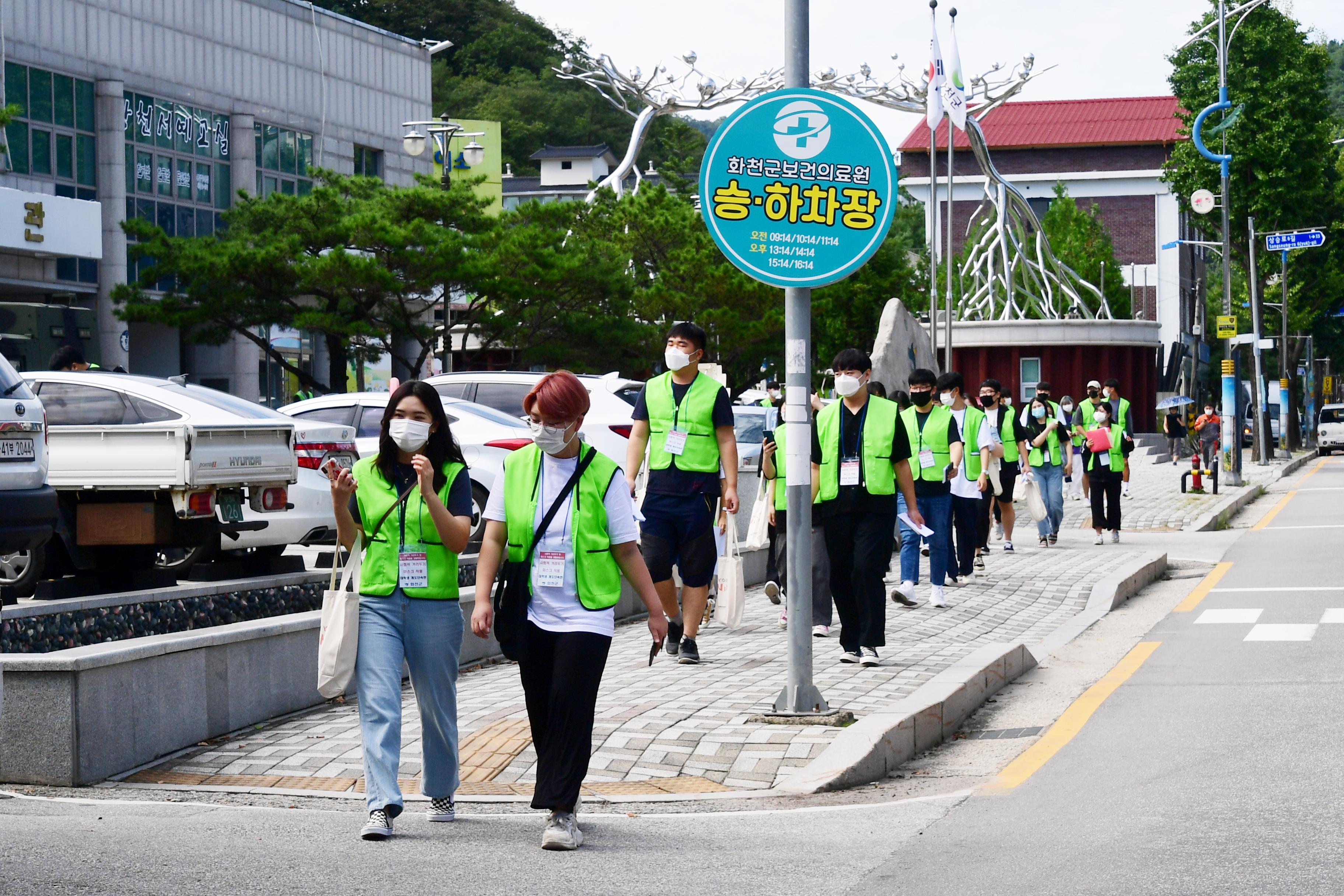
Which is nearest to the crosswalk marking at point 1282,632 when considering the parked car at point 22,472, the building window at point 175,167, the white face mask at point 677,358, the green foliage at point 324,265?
the white face mask at point 677,358

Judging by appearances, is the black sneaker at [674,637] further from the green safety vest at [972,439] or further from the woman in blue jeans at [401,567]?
the green safety vest at [972,439]

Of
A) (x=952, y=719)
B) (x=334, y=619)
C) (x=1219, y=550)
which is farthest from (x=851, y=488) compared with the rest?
(x=1219, y=550)

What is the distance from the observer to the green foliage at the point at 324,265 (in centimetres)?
3127

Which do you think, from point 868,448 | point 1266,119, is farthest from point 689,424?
point 1266,119

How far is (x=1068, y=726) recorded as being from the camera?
8461 millimetres

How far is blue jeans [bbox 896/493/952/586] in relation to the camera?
12.7 metres

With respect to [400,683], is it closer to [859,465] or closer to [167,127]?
[859,465]

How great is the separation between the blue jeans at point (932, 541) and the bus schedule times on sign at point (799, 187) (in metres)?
4.79

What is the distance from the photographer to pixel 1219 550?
64.6 feet

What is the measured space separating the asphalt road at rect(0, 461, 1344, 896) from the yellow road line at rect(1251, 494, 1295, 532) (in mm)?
15684

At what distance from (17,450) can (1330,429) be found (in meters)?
55.1

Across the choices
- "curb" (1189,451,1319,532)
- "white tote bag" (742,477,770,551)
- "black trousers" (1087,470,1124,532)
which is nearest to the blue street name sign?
"curb" (1189,451,1319,532)

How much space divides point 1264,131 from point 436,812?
48519mm

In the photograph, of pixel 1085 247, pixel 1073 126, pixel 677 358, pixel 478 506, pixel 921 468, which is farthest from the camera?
pixel 1073 126
